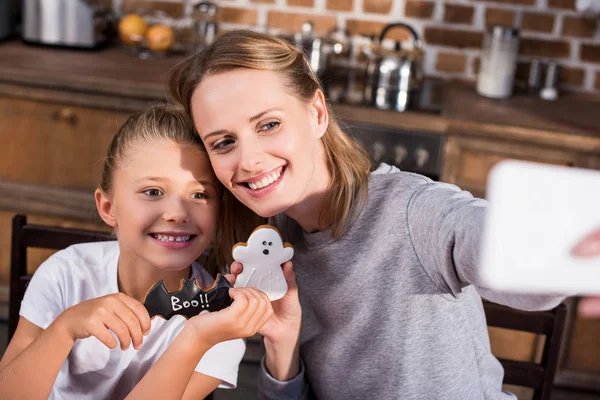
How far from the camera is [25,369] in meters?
1.05

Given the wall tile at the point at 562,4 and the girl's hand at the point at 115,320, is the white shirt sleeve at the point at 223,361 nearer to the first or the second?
the girl's hand at the point at 115,320

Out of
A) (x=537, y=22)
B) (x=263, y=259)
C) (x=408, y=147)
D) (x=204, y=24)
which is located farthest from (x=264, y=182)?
(x=537, y=22)

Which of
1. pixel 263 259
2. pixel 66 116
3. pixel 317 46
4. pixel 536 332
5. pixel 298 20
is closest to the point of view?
pixel 263 259

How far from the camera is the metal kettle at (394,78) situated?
93.7 inches

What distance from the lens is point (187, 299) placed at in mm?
1044

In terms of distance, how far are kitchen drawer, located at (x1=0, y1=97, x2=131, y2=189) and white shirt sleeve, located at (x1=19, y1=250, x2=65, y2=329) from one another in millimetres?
1117

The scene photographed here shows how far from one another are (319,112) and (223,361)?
0.44 meters

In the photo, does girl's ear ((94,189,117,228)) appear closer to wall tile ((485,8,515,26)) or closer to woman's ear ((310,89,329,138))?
woman's ear ((310,89,329,138))

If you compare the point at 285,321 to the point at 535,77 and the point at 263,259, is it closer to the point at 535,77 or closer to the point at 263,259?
the point at 263,259

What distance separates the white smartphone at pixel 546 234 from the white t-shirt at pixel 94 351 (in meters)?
0.69

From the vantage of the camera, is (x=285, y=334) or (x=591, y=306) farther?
(x=285, y=334)

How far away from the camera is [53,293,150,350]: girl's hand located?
983mm

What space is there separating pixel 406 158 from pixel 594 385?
98 cm

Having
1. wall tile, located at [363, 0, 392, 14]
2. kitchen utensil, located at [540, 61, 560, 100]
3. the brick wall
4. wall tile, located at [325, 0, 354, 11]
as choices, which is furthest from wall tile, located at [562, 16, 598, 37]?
wall tile, located at [325, 0, 354, 11]
